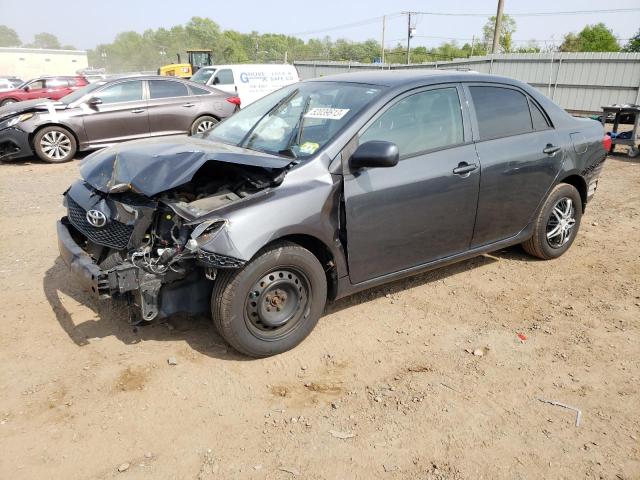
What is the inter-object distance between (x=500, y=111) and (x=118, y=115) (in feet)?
25.0

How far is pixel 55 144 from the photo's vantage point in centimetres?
919

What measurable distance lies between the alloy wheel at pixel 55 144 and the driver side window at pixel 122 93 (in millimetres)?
993

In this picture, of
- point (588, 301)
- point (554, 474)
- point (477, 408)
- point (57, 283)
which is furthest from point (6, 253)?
point (588, 301)

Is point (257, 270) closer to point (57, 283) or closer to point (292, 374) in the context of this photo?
point (292, 374)

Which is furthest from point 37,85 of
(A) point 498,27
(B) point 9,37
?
(B) point 9,37

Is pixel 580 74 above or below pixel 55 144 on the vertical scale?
above

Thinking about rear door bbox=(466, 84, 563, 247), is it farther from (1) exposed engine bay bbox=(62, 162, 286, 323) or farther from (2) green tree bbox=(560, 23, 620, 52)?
(2) green tree bbox=(560, 23, 620, 52)

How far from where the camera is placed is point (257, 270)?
303 cm

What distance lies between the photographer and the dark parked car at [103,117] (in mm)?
8977

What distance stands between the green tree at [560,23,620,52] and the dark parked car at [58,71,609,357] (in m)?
47.6

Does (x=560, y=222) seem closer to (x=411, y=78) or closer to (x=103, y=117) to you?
(x=411, y=78)

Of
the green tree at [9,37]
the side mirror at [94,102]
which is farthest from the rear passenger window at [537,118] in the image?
the green tree at [9,37]

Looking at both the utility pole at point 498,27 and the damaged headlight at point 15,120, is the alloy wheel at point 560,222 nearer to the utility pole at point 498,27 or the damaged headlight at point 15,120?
the damaged headlight at point 15,120

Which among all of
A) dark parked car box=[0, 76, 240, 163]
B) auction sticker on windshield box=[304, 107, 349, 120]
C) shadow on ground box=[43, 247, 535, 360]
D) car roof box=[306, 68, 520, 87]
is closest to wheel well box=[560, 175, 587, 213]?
car roof box=[306, 68, 520, 87]
